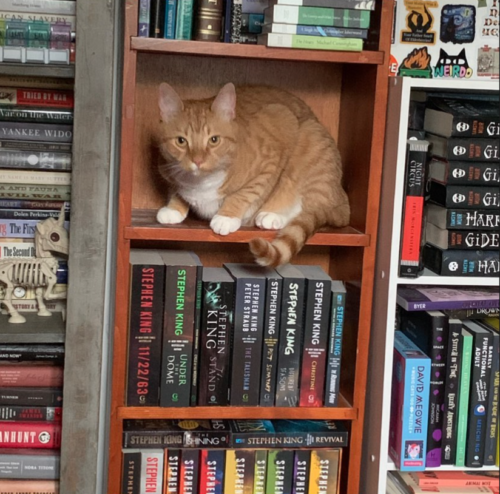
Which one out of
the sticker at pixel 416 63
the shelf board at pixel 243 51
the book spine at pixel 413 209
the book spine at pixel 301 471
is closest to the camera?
the shelf board at pixel 243 51

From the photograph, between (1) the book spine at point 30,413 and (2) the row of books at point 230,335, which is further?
(1) the book spine at point 30,413

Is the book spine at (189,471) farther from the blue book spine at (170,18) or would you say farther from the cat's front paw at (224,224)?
the blue book spine at (170,18)

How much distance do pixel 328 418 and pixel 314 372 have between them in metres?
0.10

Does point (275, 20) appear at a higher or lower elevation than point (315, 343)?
higher

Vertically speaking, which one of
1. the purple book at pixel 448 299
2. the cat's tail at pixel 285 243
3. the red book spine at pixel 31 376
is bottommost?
the red book spine at pixel 31 376

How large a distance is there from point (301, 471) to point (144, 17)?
3.06 feet

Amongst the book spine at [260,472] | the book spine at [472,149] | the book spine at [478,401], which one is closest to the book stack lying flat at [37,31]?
the book spine at [472,149]

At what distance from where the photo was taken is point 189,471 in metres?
1.63

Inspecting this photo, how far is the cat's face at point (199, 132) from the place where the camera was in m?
1.57

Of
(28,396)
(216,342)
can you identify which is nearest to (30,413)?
(28,396)

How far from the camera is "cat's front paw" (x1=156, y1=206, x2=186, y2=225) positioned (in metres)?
1.58

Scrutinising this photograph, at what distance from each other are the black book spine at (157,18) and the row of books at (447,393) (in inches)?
27.7

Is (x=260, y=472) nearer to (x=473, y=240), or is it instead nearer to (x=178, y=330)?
(x=178, y=330)

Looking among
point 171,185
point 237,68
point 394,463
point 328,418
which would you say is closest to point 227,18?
point 237,68
